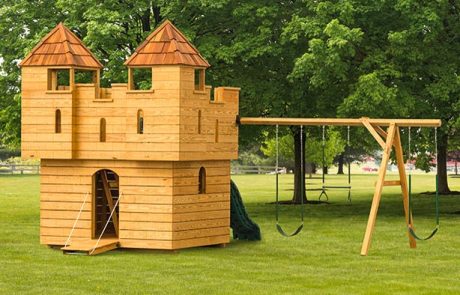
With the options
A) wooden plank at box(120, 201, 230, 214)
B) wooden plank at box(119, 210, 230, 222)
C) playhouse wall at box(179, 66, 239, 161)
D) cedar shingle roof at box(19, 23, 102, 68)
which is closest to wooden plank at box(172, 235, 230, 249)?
wooden plank at box(119, 210, 230, 222)

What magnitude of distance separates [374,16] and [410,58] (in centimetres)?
210

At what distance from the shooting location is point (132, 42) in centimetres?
3428

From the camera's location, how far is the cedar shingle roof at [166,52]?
22.4 m

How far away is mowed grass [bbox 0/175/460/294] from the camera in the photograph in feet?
57.8

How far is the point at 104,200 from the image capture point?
80.5 feet

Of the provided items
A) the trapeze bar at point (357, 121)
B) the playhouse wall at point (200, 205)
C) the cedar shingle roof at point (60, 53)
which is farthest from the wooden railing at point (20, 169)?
the trapeze bar at point (357, 121)

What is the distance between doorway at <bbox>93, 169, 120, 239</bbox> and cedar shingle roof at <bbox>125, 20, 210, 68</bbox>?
274 cm

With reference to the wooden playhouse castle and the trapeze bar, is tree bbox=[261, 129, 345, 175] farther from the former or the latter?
the wooden playhouse castle

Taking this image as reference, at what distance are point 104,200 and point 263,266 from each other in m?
5.49

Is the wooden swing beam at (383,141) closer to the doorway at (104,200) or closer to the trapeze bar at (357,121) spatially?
the trapeze bar at (357,121)

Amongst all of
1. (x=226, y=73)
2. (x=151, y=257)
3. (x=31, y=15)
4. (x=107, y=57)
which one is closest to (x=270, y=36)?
(x=226, y=73)

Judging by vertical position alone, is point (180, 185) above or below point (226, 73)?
below

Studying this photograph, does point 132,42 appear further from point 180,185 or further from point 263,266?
point 263,266

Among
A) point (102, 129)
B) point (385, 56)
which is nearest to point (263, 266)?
point (102, 129)
